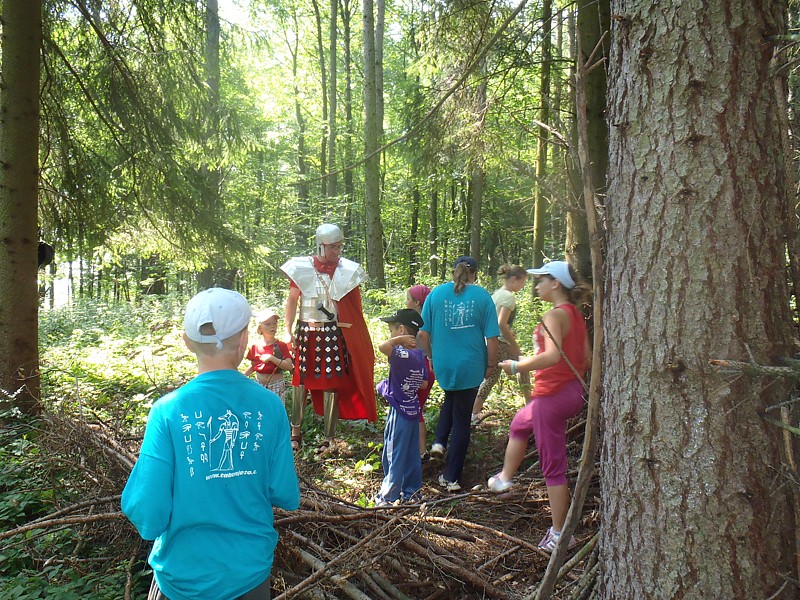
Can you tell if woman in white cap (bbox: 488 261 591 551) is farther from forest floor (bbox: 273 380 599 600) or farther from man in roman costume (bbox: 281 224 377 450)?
man in roman costume (bbox: 281 224 377 450)

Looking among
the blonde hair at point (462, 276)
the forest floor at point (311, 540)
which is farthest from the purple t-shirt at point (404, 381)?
the forest floor at point (311, 540)

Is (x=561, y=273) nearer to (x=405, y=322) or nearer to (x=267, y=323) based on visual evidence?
(x=405, y=322)

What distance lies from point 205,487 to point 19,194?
4.71m

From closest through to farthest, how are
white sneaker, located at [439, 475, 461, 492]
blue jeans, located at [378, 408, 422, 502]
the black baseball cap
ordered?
blue jeans, located at [378, 408, 422, 502] → the black baseball cap → white sneaker, located at [439, 475, 461, 492]

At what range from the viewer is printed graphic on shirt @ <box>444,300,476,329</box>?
5.08 m

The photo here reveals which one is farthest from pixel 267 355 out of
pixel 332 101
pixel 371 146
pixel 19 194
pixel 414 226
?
pixel 414 226

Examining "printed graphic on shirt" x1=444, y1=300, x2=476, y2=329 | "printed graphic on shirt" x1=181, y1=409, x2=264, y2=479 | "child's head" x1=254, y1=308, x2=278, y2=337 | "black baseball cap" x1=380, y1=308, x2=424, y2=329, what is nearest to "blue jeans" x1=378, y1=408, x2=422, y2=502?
"black baseball cap" x1=380, y1=308, x2=424, y2=329

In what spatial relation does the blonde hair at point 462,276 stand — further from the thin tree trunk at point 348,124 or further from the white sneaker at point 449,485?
the thin tree trunk at point 348,124

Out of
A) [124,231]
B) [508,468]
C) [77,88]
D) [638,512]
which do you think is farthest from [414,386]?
[124,231]

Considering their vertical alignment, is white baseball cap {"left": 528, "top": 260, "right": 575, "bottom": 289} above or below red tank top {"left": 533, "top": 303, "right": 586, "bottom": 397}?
above

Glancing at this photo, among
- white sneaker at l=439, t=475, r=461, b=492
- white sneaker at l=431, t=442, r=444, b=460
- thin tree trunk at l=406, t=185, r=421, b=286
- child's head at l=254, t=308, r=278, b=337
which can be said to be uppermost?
thin tree trunk at l=406, t=185, r=421, b=286

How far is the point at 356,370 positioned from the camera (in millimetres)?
6430

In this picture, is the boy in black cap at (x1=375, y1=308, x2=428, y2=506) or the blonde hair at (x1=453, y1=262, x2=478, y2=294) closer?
the boy in black cap at (x1=375, y1=308, x2=428, y2=506)

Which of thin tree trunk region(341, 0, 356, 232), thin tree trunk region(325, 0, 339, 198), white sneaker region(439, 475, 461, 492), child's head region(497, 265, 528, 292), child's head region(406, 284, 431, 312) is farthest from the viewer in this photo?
thin tree trunk region(341, 0, 356, 232)
